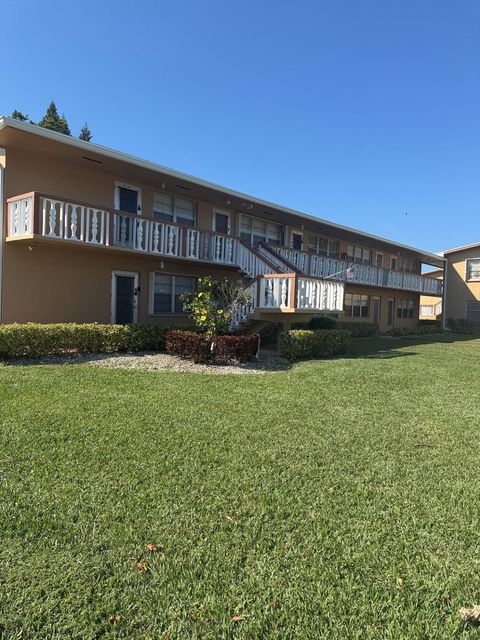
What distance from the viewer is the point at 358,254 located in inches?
954

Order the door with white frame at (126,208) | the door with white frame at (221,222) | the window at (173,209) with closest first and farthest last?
1. the door with white frame at (126,208)
2. the window at (173,209)
3. the door with white frame at (221,222)

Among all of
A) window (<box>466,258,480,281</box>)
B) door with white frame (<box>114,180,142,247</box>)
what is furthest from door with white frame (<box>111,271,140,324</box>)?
window (<box>466,258,480,281</box>)

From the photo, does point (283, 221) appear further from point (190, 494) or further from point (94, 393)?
point (190, 494)

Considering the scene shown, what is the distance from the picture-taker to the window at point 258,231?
1698 centimetres

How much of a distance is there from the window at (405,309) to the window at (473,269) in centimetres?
496

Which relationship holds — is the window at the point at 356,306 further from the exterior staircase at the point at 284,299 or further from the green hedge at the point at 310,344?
Answer: the exterior staircase at the point at 284,299

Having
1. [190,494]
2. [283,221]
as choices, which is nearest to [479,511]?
[190,494]

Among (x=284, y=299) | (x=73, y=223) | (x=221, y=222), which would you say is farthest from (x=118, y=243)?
(x=221, y=222)

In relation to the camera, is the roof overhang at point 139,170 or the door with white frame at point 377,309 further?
the door with white frame at point 377,309

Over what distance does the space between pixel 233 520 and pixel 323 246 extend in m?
19.6

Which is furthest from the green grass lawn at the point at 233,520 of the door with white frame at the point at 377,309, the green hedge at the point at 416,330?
the door with white frame at the point at 377,309

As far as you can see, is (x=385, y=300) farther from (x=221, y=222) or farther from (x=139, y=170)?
(x=139, y=170)

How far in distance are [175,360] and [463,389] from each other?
612cm

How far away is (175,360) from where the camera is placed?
32.8 feet
